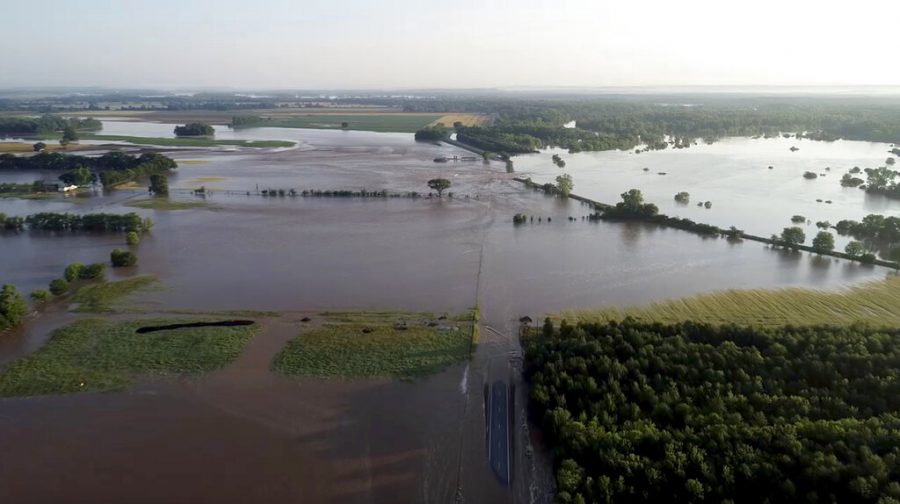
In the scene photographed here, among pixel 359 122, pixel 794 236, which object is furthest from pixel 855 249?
pixel 359 122

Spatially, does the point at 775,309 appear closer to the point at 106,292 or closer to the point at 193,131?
the point at 106,292

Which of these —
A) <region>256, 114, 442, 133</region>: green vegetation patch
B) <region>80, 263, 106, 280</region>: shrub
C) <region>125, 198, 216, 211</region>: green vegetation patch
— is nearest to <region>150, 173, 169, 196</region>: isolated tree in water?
<region>125, 198, 216, 211</region>: green vegetation patch

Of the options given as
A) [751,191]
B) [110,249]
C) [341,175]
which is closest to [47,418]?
[110,249]

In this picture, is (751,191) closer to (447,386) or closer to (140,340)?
(447,386)

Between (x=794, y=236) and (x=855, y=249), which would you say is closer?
(x=855, y=249)

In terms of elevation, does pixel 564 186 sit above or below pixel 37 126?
below
